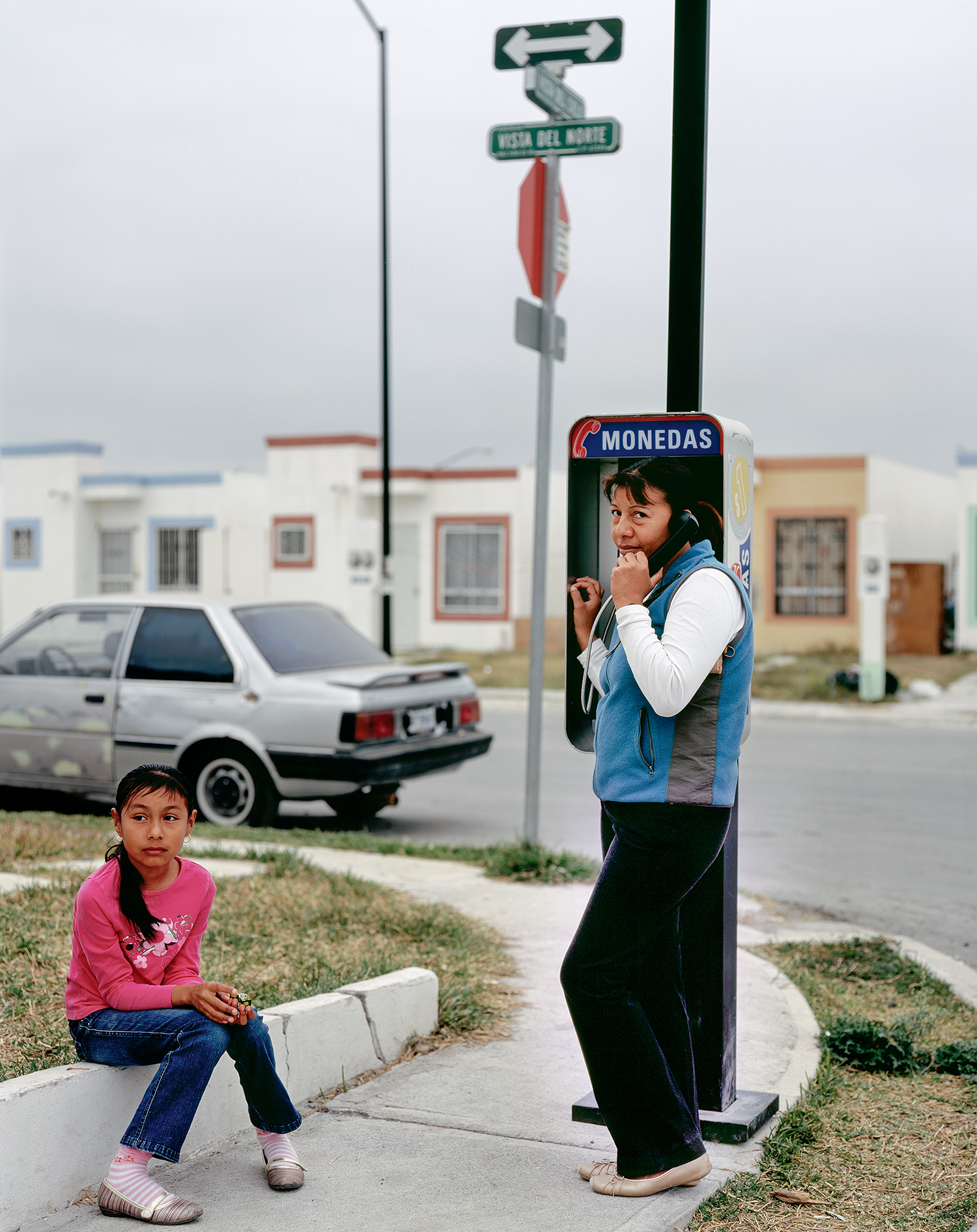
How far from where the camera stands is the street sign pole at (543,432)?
24.4 feet

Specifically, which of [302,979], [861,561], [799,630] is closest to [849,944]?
[302,979]

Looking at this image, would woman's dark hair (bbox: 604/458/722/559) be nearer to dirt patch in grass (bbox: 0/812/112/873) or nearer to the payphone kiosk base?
the payphone kiosk base

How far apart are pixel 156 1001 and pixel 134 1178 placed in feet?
1.36

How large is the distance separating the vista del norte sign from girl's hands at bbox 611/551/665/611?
1.30 ft

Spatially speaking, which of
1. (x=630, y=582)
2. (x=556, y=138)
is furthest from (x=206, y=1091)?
(x=556, y=138)

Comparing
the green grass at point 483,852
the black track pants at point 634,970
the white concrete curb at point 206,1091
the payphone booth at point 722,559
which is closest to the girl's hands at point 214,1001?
the white concrete curb at point 206,1091

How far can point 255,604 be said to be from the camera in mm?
9914

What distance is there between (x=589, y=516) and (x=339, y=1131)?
6.21 feet

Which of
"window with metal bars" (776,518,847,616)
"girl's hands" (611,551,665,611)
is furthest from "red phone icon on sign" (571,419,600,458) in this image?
"window with metal bars" (776,518,847,616)

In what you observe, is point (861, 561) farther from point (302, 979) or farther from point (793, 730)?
point (302, 979)

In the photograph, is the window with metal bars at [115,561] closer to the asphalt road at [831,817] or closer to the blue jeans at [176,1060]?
the asphalt road at [831,817]

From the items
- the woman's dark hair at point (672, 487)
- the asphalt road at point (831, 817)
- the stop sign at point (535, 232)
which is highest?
the stop sign at point (535, 232)

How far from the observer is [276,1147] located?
3.63m

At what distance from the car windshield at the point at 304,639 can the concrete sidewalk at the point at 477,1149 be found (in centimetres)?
439
